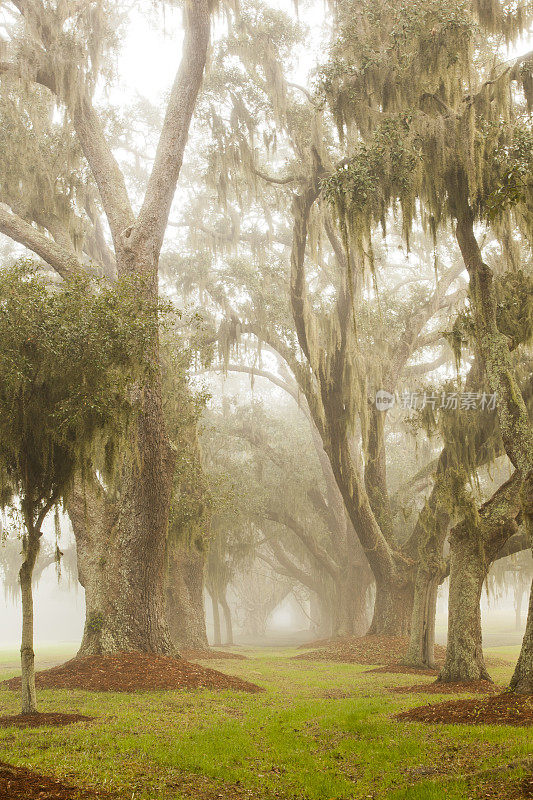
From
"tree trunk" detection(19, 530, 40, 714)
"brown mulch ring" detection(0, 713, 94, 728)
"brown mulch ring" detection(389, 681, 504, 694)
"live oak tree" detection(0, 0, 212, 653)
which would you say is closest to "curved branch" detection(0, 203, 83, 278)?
"live oak tree" detection(0, 0, 212, 653)

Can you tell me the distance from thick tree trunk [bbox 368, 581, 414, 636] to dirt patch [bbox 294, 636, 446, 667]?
1.37 ft

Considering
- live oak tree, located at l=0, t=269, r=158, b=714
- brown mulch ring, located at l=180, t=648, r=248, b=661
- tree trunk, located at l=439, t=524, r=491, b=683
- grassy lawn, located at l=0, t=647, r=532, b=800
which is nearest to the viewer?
grassy lawn, located at l=0, t=647, r=532, b=800

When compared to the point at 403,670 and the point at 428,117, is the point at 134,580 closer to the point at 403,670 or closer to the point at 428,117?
the point at 403,670

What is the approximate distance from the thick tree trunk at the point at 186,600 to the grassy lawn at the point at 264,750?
33.3ft

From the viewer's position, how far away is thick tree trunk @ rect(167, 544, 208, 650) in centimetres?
2008

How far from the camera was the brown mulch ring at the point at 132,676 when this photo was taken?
11.1 m

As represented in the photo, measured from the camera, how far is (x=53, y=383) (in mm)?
9156

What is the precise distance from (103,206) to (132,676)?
1069 centimetres

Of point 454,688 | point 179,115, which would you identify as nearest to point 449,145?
point 179,115

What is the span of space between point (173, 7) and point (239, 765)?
16.1 metres

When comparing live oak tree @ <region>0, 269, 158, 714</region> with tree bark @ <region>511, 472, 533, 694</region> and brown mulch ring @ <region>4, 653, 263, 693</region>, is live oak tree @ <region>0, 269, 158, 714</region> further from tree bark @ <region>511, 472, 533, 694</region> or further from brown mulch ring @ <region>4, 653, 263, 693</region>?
tree bark @ <region>511, 472, 533, 694</region>

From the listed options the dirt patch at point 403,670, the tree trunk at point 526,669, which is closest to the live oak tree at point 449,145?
the dirt patch at point 403,670

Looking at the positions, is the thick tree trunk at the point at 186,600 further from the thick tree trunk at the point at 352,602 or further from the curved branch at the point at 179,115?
the curved branch at the point at 179,115

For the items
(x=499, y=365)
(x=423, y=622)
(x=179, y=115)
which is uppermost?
(x=179, y=115)
